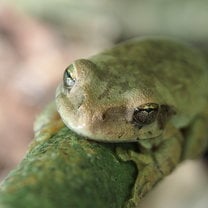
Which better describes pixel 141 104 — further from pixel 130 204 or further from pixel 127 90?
pixel 130 204

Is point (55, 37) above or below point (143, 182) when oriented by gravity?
below

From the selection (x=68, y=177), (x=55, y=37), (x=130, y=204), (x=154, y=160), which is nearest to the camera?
(x=68, y=177)

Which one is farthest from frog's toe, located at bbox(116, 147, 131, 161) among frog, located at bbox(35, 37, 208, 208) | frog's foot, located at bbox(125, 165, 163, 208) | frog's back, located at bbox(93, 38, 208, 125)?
frog's back, located at bbox(93, 38, 208, 125)

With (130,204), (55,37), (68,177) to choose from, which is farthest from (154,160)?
(55,37)

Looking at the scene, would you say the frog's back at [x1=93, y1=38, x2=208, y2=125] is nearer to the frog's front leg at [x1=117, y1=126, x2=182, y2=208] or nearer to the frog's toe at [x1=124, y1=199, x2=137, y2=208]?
the frog's front leg at [x1=117, y1=126, x2=182, y2=208]

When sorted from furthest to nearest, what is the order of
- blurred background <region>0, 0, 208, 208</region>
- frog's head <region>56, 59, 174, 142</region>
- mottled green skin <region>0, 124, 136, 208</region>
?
blurred background <region>0, 0, 208, 208</region>, frog's head <region>56, 59, 174, 142</region>, mottled green skin <region>0, 124, 136, 208</region>

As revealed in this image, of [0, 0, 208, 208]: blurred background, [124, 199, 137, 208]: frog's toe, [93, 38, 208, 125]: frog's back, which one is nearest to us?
[124, 199, 137, 208]: frog's toe

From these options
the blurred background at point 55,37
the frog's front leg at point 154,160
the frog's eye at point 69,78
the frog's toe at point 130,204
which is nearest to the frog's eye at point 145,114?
the frog's front leg at point 154,160

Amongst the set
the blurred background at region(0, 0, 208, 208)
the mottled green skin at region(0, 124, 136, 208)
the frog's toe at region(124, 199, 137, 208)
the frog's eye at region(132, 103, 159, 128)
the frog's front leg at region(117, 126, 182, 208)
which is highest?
the mottled green skin at region(0, 124, 136, 208)
